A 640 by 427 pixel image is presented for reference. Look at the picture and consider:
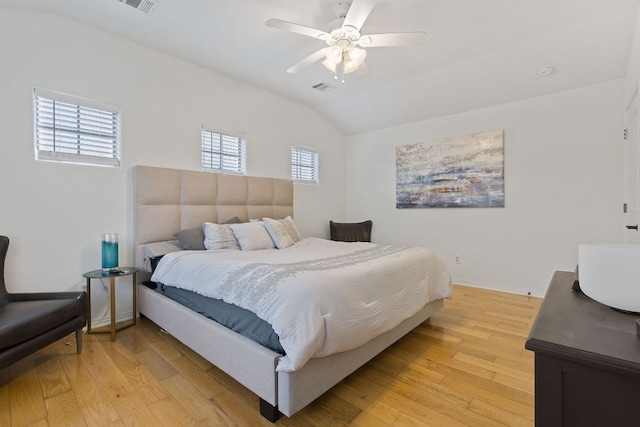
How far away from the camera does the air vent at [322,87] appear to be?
417cm

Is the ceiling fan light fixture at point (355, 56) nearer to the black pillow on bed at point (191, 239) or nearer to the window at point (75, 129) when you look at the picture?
the black pillow on bed at point (191, 239)

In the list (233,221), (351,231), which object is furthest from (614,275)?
(351,231)

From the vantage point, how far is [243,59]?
11.3 feet

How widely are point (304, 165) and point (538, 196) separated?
3.46 metres

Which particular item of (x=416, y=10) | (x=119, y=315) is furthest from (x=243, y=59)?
(x=119, y=315)

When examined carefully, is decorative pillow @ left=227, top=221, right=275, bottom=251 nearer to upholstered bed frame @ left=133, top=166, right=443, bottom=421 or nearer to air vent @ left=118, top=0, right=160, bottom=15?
upholstered bed frame @ left=133, top=166, right=443, bottom=421

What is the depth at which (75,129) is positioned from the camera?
9.05 feet

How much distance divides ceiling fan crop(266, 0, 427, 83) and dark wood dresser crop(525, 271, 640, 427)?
2.11 meters

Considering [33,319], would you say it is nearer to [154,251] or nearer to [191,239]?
[154,251]

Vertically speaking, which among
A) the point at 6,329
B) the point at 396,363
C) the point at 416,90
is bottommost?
the point at 396,363

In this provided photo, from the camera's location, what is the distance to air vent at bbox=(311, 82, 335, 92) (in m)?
4.17

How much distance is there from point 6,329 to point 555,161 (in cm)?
548

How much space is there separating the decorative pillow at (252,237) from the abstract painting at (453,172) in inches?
108

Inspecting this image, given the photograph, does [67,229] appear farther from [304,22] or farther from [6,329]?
[304,22]
